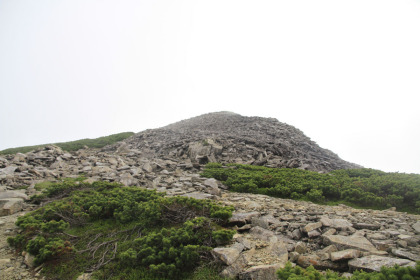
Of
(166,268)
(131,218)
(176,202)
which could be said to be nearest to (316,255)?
(166,268)

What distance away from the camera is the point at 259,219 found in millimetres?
7777

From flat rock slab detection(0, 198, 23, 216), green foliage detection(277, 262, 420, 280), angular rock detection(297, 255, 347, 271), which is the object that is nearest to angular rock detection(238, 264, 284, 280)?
green foliage detection(277, 262, 420, 280)

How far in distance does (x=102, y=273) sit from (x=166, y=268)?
1928mm

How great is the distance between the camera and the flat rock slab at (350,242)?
5.55 metres

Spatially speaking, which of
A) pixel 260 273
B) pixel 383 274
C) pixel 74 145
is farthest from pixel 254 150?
pixel 74 145

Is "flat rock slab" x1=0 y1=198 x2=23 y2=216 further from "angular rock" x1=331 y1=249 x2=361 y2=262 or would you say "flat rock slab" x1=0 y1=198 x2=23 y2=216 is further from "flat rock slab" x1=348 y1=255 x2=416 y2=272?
"flat rock slab" x1=348 y1=255 x2=416 y2=272

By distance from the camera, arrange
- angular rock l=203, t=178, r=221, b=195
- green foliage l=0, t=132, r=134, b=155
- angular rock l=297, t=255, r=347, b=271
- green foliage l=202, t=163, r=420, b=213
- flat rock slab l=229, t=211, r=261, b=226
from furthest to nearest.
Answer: green foliage l=0, t=132, r=134, b=155 < angular rock l=203, t=178, r=221, b=195 < green foliage l=202, t=163, r=420, b=213 < flat rock slab l=229, t=211, r=261, b=226 < angular rock l=297, t=255, r=347, b=271

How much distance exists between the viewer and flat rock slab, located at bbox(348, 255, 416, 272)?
4.68 metres

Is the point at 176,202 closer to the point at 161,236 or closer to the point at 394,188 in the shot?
the point at 161,236

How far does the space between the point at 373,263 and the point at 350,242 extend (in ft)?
3.32

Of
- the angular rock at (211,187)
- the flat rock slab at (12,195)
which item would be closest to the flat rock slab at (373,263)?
the angular rock at (211,187)

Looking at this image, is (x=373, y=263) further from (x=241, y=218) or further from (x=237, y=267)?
(x=241, y=218)

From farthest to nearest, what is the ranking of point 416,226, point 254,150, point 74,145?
point 74,145, point 254,150, point 416,226

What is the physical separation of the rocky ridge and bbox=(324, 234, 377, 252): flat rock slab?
2 centimetres
